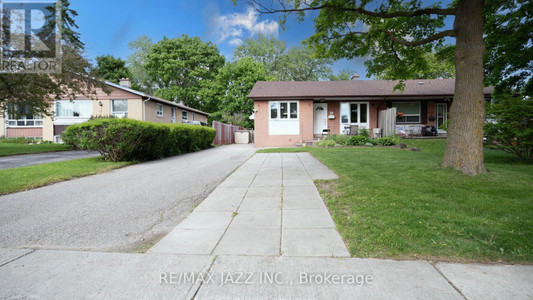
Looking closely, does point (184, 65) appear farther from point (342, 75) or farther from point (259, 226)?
point (259, 226)

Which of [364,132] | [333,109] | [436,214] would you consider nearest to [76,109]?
[333,109]

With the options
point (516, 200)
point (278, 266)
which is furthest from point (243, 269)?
point (516, 200)

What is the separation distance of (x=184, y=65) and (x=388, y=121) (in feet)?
92.8

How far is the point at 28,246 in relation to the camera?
2.65 m

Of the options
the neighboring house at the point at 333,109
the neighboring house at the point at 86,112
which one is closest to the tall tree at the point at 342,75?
the neighboring house at the point at 333,109

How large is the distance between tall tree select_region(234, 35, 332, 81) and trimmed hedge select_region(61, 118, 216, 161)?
30.5 metres

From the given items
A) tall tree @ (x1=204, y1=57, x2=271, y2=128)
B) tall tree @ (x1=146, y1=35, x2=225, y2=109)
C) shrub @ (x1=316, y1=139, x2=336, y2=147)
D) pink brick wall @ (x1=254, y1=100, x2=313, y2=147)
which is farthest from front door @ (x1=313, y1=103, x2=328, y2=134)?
tall tree @ (x1=146, y1=35, x2=225, y2=109)

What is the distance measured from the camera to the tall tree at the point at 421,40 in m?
5.46

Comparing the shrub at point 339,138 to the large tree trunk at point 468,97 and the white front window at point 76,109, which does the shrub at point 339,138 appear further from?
the white front window at point 76,109

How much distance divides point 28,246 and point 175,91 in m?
34.4

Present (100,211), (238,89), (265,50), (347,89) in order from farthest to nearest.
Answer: (265,50)
(238,89)
(347,89)
(100,211)

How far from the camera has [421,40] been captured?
270 inches

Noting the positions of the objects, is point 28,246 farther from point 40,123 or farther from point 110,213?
point 40,123

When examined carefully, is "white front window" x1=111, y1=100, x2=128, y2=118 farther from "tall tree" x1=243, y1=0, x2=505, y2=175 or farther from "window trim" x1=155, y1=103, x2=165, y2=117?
"tall tree" x1=243, y1=0, x2=505, y2=175
